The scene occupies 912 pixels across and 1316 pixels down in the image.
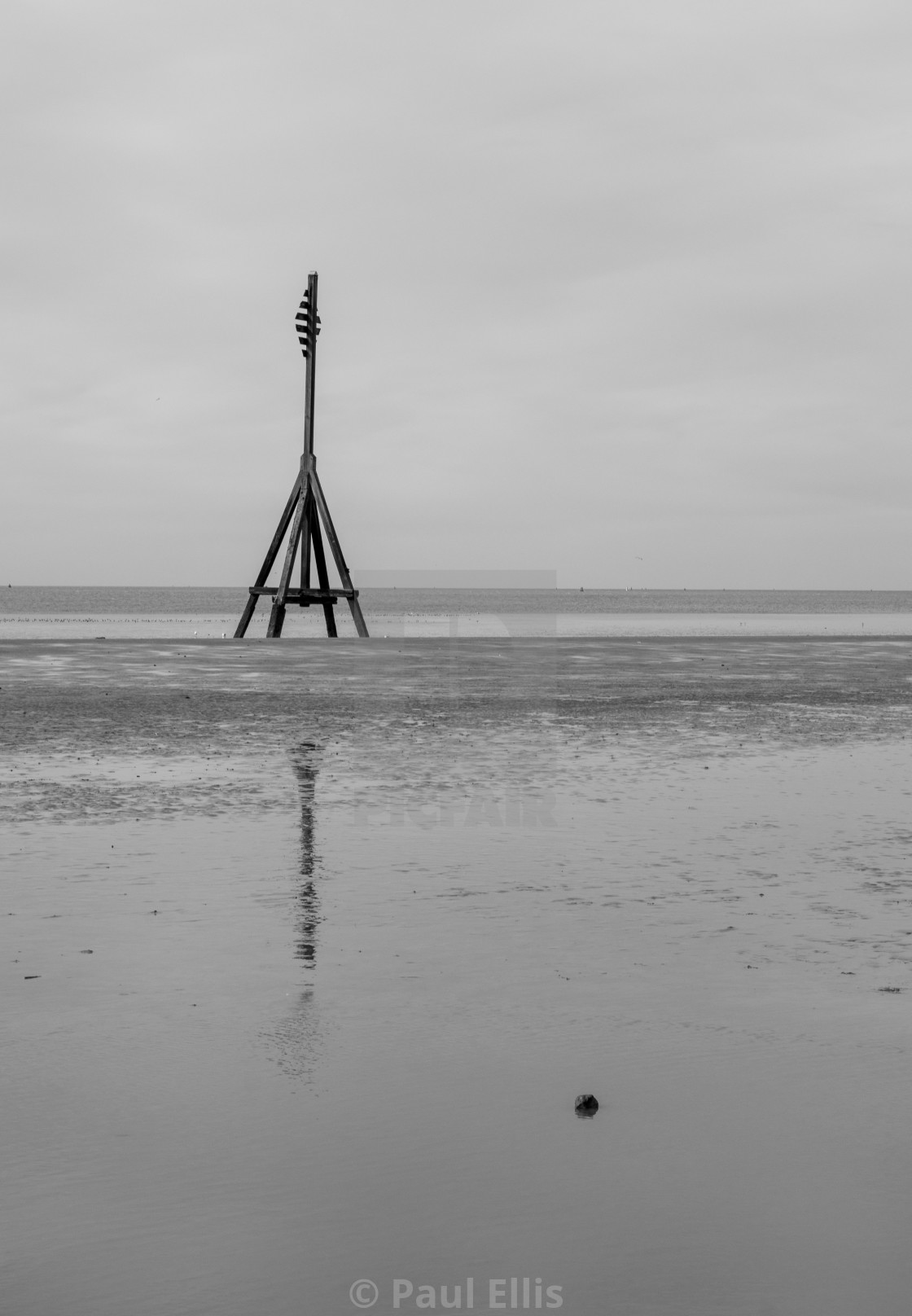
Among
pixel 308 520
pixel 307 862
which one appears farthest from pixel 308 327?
pixel 307 862

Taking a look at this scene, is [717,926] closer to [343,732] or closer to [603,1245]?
[603,1245]

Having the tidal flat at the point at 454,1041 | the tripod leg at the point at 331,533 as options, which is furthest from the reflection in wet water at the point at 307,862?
the tripod leg at the point at 331,533

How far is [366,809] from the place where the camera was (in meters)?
10.6

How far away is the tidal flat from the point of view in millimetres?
3447

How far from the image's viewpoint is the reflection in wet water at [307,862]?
21.3 feet

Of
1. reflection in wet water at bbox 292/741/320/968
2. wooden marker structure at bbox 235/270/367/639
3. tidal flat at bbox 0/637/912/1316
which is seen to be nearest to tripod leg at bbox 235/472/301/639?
wooden marker structure at bbox 235/270/367/639

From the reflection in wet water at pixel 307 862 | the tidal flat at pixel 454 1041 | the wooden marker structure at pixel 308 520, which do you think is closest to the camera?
the tidal flat at pixel 454 1041

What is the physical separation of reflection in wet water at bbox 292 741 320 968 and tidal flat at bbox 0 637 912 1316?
0.04m

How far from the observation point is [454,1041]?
199 inches

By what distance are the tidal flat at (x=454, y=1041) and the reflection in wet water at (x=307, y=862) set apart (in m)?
0.04

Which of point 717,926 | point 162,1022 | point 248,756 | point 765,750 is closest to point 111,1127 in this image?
point 162,1022

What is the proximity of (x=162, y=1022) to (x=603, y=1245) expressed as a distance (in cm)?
234

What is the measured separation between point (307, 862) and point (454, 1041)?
11.7 ft

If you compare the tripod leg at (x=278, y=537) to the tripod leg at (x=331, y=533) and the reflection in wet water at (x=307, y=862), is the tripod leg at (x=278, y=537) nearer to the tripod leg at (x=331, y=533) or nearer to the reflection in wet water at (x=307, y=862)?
the tripod leg at (x=331, y=533)
